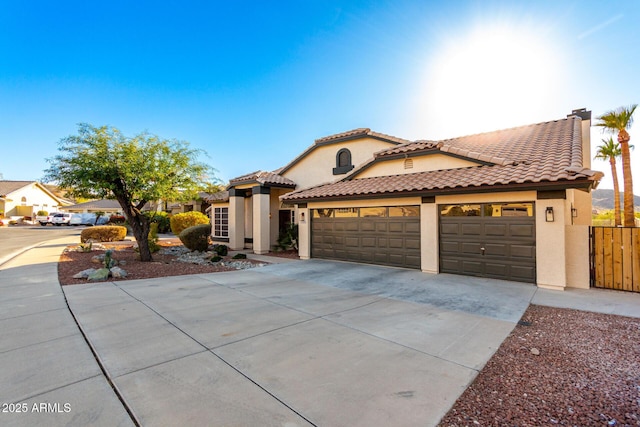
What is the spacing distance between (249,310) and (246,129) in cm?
1626

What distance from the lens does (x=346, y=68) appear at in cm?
1333

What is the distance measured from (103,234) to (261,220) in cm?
1223

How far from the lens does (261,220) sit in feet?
47.8

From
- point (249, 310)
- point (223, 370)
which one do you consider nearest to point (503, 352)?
point (223, 370)

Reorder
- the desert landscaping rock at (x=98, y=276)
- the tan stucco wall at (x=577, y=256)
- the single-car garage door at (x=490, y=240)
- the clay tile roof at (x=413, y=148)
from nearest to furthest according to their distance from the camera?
the tan stucco wall at (x=577, y=256), the single-car garage door at (x=490, y=240), the desert landscaping rock at (x=98, y=276), the clay tile roof at (x=413, y=148)

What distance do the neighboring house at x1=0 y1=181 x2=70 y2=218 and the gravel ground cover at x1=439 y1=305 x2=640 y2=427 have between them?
55808 mm

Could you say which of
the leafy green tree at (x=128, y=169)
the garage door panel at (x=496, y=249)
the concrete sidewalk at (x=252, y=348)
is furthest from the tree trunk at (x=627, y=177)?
the leafy green tree at (x=128, y=169)

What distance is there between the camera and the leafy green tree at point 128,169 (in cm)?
982

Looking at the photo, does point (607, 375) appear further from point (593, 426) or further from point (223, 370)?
point (223, 370)

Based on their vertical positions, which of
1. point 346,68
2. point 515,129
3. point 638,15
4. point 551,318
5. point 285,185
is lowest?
point 551,318

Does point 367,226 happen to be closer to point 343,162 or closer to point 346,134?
point 343,162

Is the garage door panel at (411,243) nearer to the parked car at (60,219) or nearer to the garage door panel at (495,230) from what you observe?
the garage door panel at (495,230)

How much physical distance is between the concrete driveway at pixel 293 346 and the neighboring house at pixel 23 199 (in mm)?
47837

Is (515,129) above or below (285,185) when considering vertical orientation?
above
